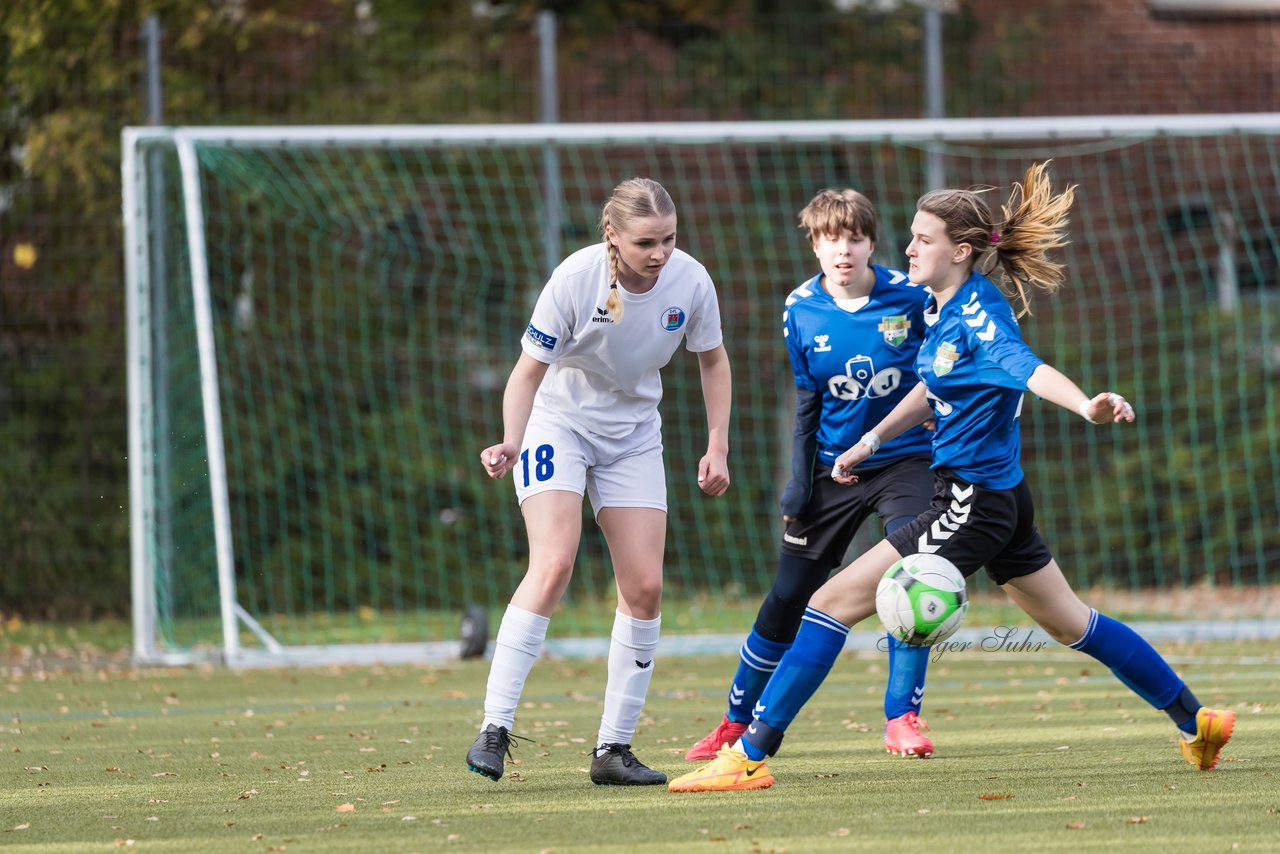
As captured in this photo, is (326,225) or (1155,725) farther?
(326,225)

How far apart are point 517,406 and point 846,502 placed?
48.8 inches

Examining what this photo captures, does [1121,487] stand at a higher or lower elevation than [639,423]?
lower

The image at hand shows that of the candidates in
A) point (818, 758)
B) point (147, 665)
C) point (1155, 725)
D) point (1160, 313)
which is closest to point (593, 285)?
point (818, 758)

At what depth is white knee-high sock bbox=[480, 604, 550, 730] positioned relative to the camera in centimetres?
510

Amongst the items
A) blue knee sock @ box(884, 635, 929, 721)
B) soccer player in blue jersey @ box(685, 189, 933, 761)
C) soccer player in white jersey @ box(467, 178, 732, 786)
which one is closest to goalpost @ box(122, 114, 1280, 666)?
soccer player in blue jersey @ box(685, 189, 933, 761)

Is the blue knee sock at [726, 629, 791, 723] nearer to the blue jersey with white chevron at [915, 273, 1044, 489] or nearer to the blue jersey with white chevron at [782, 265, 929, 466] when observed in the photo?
the blue jersey with white chevron at [782, 265, 929, 466]

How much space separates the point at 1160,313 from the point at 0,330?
26.3ft

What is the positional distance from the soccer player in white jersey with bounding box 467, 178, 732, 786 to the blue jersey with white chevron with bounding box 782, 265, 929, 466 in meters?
0.55

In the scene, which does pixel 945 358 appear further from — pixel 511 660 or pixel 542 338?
pixel 511 660

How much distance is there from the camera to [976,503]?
5020mm

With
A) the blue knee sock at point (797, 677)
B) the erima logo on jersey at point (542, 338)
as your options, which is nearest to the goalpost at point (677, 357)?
the erima logo on jersey at point (542, 338)

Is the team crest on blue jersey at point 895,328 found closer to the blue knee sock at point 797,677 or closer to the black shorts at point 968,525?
the black shorts at point 968,525

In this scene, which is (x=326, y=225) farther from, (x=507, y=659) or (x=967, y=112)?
(x=507, y=659)

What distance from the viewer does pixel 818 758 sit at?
5773 millimetres
